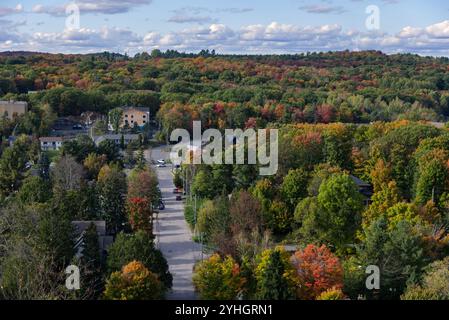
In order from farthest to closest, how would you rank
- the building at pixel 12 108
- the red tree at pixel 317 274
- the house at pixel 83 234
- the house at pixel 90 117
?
the house at pixel 90 117 → the building at pixel 12 108 → the house at pixel 83 234 → the red tree at pixel 317 274

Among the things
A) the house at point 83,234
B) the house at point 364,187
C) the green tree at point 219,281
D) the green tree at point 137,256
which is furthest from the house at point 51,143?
the green tree at point 219,281

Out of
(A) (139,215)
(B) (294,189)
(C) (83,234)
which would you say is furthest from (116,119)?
(C) (83,234)

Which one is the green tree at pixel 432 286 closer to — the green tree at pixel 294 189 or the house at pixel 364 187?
the green tree at pixel 294 189

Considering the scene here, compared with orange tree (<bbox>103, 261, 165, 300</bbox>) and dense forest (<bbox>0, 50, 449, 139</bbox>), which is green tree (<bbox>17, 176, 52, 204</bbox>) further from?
dense forest (<bbox>0, 50, 449, 139</bbox>)

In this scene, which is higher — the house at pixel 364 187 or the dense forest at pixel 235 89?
the dense forest at pixel 235 89

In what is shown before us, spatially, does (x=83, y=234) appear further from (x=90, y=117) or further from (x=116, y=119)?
(x=90, y=117)

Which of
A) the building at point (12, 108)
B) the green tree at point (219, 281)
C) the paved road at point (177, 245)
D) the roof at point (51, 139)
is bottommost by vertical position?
the paved road at point (177, 245)

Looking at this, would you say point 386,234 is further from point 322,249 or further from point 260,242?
point 260,242

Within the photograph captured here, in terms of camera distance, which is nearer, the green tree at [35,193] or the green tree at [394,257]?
the green tree at [394,257]
